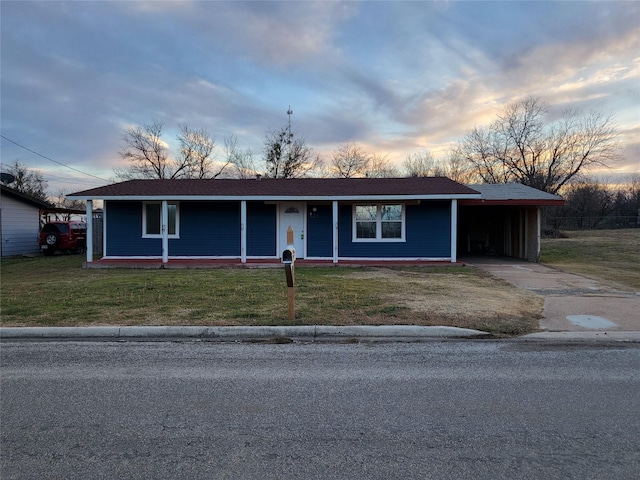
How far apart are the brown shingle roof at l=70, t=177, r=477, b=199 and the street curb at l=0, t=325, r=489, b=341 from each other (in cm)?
938

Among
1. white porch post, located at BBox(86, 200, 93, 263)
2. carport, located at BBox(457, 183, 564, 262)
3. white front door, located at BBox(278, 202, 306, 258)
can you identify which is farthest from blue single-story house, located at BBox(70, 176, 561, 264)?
carport, located at BBox(457, 183, 564, 262)

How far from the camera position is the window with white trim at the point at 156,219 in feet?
54.9

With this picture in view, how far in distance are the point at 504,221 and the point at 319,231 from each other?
9702mm

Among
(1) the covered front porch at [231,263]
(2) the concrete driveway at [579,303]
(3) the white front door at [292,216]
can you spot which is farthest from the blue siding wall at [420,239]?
(2) the concrete driveway at [579,303]

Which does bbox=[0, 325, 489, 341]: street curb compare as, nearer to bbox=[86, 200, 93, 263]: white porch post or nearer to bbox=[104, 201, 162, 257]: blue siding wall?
bbox=[86, 200, 93, 263]: white porch post

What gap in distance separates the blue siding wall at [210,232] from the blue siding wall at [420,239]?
4.07 meters

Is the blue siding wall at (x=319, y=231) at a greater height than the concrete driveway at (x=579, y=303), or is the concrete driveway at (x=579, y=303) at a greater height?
the blue siding wall at (x=319, y=231)

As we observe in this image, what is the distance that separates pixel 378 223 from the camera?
16.5m

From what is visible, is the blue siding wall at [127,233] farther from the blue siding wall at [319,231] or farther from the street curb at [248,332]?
the street curb at [248,332]

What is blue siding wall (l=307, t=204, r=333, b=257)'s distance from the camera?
54.7 ft

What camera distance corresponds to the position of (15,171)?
47.2 m

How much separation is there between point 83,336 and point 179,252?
10621mm

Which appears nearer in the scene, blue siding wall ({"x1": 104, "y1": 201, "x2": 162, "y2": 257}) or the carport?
the carport

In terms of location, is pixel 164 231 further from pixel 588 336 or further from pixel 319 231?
pixel 588 336
